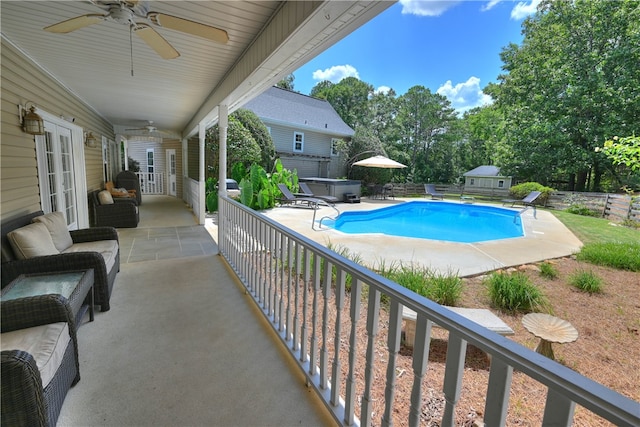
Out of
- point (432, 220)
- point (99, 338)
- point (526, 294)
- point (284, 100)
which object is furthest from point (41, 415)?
point (284, 100)

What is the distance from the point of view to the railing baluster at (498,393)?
2.74ft

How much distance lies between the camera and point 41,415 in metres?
1.45

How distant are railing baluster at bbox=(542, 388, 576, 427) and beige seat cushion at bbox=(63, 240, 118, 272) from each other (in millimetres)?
3612

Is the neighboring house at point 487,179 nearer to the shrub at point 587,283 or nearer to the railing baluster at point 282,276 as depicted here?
the shrub at point 587,283

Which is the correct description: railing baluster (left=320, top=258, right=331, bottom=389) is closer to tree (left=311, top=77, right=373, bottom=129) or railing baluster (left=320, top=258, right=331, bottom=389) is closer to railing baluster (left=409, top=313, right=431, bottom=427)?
railing baluster (left=409, top=313, right=431, bottom=427)

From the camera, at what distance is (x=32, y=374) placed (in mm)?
1403

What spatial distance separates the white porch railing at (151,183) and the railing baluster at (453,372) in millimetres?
15941

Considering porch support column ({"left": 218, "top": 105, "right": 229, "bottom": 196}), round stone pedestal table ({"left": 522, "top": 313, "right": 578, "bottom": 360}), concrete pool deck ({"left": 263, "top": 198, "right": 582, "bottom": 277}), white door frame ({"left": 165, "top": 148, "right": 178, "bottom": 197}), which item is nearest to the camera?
round stone pedestal table ({"left": 522, "top": 313, "right": 578, "bottom": 360})

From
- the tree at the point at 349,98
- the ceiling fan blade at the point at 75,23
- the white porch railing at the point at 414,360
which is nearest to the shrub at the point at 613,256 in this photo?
the white porch railing at the point at 414,360

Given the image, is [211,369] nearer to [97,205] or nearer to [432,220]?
[97,205]

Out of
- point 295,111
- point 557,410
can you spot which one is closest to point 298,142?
point 295,111

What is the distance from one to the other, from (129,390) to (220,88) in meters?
4.45

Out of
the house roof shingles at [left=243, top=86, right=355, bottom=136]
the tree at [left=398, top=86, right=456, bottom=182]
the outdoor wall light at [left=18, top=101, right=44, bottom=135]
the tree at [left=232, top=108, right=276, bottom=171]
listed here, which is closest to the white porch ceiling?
the outdoor wall light at [left=18, top=101, right=44, bottom=135]

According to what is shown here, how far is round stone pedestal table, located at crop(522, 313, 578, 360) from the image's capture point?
2373 millimetres
